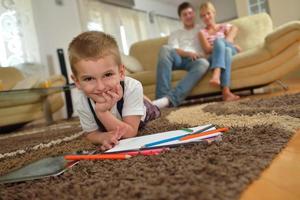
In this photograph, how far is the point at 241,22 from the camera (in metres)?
2.73

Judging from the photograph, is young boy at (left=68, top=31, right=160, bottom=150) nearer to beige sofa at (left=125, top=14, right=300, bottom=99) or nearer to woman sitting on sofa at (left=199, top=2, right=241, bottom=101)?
woman sitting on sofa at (left=199, top=2, right=241, bottom=101)

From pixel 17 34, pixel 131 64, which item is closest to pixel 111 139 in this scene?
pixel 131 64

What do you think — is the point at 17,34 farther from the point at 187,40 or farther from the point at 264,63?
the point at 264,63

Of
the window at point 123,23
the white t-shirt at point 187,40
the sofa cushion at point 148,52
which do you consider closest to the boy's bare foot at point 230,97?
the white t-shirt at point 187,40

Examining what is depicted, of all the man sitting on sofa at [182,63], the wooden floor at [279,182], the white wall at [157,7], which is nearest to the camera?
the wooden floor at [279,182]

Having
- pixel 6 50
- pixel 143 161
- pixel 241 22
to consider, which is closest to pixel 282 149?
pixel 143 161

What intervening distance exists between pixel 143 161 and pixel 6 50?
3.10 meters

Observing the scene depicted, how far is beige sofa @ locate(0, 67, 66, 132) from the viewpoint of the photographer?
2.54 metres

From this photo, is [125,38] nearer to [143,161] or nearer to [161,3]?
[161,3]

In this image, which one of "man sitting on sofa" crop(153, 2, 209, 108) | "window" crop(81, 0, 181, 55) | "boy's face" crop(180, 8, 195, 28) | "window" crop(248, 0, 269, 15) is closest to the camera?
"man sitting on sofa" crop(153, 2, 209, 108)

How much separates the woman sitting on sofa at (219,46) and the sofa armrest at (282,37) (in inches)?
11.2

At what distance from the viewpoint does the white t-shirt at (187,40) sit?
2521 millimetres

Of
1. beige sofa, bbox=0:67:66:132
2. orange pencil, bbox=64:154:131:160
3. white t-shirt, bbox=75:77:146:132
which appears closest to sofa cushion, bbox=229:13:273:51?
beige sofa, bbox=0:67:66:132

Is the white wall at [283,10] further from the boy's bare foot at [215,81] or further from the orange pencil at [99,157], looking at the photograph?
the orange pencil at [99,157]
